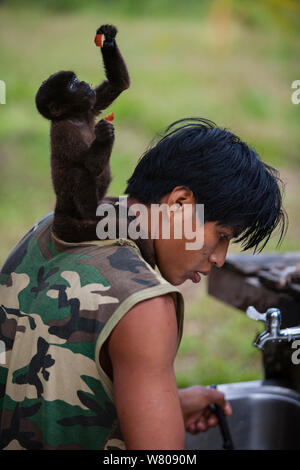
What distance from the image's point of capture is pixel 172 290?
1317 millimetres

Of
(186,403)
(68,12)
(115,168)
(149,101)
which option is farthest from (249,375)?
(68,12)

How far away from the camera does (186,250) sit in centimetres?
152

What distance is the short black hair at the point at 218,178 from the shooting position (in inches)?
58.8

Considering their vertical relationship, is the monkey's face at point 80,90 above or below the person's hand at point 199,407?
above

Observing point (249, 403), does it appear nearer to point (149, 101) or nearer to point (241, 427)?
point (241, 427)

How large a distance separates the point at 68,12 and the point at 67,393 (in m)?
10.6

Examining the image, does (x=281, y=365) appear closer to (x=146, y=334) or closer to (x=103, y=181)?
(x=103, y=181)

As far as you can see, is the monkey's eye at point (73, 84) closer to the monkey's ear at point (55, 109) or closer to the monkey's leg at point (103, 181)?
the monkey's ear at point (55, 109)

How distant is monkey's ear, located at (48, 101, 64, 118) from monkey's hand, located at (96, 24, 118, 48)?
242mm

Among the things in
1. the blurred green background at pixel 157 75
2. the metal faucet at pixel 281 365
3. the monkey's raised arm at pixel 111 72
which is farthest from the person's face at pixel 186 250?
the blurred green background at pixel 157 75

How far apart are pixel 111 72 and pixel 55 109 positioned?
8.4 inches

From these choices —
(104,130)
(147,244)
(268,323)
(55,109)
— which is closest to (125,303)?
(147,244)

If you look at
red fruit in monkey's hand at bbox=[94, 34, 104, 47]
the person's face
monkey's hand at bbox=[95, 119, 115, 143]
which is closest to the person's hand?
the person's face

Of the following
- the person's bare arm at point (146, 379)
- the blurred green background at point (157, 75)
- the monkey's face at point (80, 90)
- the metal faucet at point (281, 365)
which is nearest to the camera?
the person's bare arm at point (146, 379)
